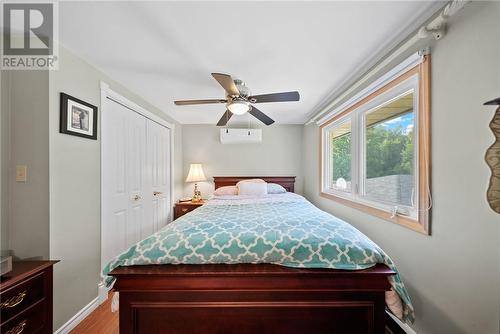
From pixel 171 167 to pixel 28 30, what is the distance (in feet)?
7.52

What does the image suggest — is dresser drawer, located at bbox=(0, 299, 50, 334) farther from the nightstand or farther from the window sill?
the window sill

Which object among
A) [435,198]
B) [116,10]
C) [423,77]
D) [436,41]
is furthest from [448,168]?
[116,10]

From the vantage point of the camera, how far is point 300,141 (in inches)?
150

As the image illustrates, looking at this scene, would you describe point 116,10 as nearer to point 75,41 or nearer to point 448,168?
point 75,41

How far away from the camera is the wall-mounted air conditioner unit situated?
141 inches

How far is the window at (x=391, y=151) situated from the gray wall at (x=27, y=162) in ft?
8.74

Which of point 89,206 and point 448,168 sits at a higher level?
point 448,168

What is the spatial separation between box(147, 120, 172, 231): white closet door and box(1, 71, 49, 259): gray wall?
1.35 m

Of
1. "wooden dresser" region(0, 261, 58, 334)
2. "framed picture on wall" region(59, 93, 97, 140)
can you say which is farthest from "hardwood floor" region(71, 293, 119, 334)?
"framed picture on wall" region(59, 93, 97, 140)

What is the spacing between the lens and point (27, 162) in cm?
141

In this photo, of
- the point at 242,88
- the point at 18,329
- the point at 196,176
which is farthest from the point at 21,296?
the point at 196,176

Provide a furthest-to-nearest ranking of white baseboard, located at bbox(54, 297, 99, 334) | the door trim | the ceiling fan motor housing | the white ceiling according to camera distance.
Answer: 1. the door trim
2. the ceiling fan motor housing
3. white baseboard, located at bbox(54, 297, 99, 334)
4. the white ceiling
